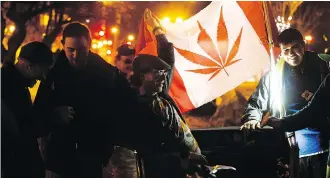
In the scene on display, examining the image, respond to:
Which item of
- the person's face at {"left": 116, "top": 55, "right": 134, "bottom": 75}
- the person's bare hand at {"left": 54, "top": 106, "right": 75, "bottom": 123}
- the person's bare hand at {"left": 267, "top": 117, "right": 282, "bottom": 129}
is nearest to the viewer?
the person's bare hand at {"left": 54, "top": 106, "right": 75, "bottom": 123}

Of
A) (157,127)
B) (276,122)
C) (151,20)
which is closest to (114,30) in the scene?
(151,20)

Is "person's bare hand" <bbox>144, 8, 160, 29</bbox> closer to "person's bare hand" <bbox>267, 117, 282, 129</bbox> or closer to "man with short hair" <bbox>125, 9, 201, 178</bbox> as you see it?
"man with short hair" <bbox>125, 9, 201, 178</bbox>

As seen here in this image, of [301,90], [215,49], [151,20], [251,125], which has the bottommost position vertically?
[251,125]

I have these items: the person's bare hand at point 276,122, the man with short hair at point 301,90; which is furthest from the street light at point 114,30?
the person's bare hand at point 276,122

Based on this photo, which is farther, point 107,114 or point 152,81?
point 107,114

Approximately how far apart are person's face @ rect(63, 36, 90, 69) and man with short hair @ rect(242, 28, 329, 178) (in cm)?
196

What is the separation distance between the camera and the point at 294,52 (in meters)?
4.76

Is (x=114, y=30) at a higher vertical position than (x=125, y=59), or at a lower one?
higher

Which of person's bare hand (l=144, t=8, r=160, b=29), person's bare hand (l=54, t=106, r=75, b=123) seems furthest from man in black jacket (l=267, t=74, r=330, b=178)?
person's bare hand (l=144, t=8, r=160, b=29)

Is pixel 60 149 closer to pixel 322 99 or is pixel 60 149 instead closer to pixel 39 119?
pixel 39 119

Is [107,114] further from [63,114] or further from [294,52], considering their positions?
[294,52]

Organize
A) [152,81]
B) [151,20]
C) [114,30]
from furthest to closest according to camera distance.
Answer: [114,30] → [151,20] → [152,81]

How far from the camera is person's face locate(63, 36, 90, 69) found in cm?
423

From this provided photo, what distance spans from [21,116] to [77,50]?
2.74ft
